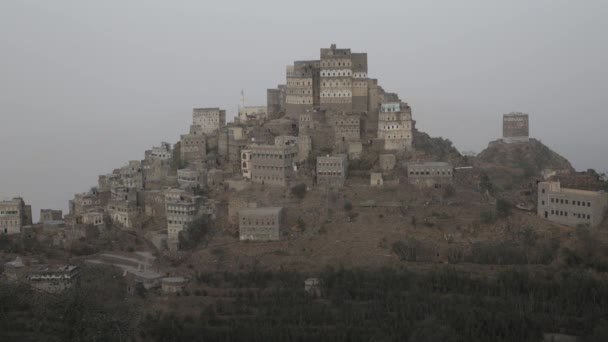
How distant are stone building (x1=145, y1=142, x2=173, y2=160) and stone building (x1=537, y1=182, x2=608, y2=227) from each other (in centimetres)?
1811

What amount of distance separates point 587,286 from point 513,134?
18520 millimetres

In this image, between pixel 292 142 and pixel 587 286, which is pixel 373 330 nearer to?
pixel 587 286

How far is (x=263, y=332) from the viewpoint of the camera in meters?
30.1

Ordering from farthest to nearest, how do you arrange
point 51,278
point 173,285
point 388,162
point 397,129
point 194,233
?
point 397,129, point 388,162, point 194,233, point 51,278, point 173,285

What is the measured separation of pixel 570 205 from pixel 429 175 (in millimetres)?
5608

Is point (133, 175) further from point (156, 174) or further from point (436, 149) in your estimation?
point (436, 149)

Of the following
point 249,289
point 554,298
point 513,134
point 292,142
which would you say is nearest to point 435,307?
point 554,298

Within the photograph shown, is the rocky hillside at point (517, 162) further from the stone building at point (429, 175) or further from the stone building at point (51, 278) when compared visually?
the stone building at point (51, 278)

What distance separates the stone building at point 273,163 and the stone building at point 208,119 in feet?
22.7

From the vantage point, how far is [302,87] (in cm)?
4388

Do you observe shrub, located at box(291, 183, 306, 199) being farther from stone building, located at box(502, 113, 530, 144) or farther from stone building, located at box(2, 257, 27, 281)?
stone building, located at box(502, 113, 530, 144)

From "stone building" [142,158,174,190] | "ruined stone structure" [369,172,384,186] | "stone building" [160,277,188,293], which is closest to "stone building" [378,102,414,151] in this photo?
"ruined stone structure" [369,172,384,186]

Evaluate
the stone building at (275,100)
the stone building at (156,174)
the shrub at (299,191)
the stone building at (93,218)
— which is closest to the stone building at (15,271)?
the stone building at (93,218)

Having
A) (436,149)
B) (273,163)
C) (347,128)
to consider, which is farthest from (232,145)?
(436,149)
